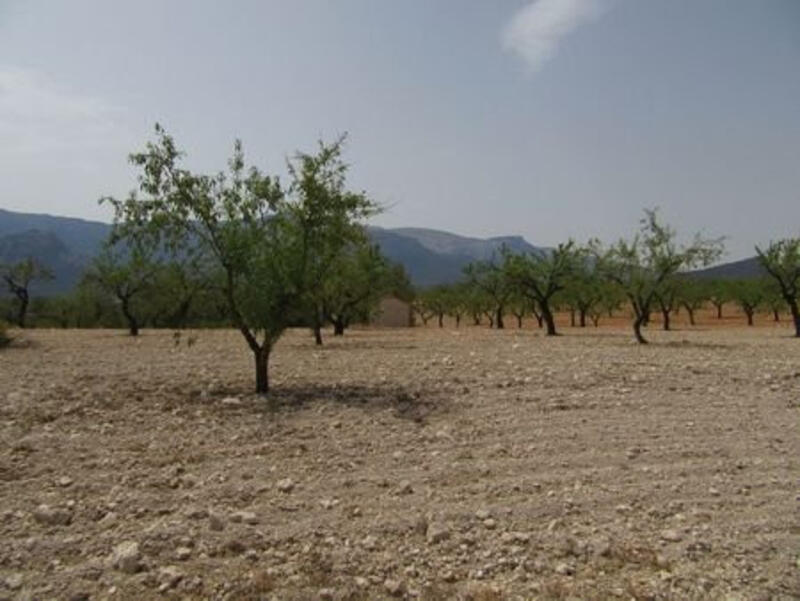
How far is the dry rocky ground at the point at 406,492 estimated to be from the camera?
212 inches

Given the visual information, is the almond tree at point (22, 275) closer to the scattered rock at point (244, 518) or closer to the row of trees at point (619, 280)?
the row of trees at point (619, 280)

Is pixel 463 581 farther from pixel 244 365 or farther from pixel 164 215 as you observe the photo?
pixel 244 365

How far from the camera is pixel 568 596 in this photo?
16.7 feet

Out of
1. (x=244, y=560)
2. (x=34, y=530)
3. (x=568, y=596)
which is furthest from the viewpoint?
(x=34, y=530)

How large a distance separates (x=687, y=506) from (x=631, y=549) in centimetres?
123

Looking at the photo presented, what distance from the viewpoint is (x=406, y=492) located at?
282 inches

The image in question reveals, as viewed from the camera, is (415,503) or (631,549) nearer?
(631,549)

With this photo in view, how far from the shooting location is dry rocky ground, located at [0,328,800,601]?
17.7 feet

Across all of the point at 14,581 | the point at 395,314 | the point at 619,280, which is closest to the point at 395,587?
the point at 14,581

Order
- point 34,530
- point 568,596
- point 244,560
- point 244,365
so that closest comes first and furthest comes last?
point 568,596 < point 244,560 < point 34,530 < point 244,365

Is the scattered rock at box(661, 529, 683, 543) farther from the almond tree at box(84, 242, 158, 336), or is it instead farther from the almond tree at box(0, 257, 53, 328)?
the almond tree at box(0, 257, 53, 328)

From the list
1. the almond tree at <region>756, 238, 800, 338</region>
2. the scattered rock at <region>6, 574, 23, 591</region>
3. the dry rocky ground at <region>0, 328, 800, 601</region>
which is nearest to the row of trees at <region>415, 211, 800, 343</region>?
the almond tree at <region>756, 238, 800, 338</region>

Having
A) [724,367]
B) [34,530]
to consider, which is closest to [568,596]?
[34,530]

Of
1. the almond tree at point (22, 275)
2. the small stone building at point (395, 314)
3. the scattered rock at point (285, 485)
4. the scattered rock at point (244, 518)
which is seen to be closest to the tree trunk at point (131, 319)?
the almond tree at point (22, 275)
